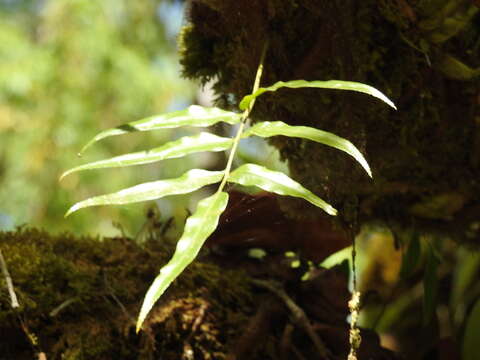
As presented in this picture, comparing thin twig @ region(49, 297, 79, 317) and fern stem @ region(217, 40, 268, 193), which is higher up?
fern stem @ region(217, 40, 268, 193)

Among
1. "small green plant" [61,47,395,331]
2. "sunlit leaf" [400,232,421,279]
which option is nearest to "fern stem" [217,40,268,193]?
"small green plant" [61,47,395,331]

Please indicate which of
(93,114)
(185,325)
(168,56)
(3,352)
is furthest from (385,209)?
(168,56)

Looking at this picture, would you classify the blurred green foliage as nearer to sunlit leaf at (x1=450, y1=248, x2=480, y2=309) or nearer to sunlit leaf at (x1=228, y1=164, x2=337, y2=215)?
sunlit leaf at (x1=450, y1=248, x2=480, y2=309)

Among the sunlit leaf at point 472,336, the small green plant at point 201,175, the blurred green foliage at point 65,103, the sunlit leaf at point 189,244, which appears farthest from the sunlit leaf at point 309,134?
the blurred green foliage at point 65,103

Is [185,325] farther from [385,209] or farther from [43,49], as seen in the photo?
[43,49]

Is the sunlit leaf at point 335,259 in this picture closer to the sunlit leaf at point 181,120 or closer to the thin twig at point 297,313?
the thin twig at point 297,313
